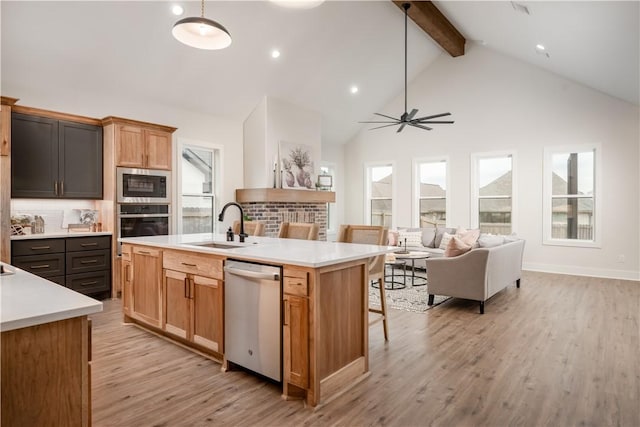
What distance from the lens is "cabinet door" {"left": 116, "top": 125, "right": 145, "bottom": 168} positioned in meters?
4.88

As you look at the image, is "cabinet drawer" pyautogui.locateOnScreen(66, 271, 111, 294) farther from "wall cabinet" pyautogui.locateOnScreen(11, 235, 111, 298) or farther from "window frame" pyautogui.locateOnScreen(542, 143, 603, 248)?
"window frame" pyautogui.locateOnScreen(542, 143, 603, 248)

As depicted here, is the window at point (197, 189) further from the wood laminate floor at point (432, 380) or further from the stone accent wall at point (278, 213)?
the wood laminate floor at point (432, 380)

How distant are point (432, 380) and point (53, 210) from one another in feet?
16.2

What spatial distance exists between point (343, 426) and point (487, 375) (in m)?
1.27

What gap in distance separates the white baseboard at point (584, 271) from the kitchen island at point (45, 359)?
7.56 meters

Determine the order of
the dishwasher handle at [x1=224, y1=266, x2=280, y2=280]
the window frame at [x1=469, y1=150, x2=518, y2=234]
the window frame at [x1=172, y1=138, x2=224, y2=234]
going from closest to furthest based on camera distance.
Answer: the dishwasher handle at [x1=224, y1=266, x2=280, y2=280]
the window frame at [x1=172, y1=138, x2=224, y2=234]
the window frame at [x1=469, y1=150, x2=518, y2=234]

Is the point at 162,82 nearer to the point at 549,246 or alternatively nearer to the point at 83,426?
the point at 83,426

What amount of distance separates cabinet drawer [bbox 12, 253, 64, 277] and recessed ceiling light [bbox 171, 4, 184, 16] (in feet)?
10.5

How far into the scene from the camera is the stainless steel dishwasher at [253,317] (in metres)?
2.44

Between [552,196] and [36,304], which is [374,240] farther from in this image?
[552,196]

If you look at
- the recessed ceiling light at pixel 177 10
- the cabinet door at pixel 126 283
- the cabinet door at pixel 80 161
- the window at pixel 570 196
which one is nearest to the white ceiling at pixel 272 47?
the recessed ceiling light at pixel 177 10

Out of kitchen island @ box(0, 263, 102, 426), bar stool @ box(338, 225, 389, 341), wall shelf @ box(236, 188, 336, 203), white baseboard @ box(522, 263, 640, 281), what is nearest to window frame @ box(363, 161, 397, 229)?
wall shelf @ box(236, 188, 336, 203)

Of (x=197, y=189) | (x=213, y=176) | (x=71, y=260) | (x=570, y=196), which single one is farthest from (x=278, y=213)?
(x=570, y=196)

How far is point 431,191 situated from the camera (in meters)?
8.44
